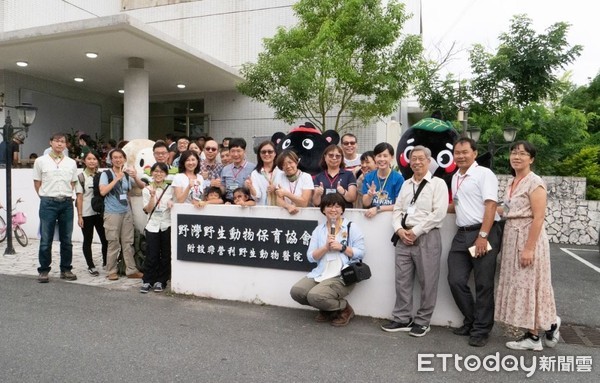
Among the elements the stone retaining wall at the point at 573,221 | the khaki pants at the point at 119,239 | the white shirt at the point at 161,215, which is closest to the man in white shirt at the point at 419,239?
the white shirt at the point at 161,215

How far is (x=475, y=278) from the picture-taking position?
13.8 feet

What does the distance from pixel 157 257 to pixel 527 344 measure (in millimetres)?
4351

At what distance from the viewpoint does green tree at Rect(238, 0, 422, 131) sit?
1058 centimetres

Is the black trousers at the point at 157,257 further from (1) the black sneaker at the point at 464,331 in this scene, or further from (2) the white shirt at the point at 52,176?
(1) the black sneaker at the point at 464,331

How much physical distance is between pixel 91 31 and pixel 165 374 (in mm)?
8379

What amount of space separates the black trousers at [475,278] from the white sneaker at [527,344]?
239mm

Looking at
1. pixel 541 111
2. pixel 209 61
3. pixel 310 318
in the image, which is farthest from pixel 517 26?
pixel 310 318

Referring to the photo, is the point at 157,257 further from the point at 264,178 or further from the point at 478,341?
the point at 478,341

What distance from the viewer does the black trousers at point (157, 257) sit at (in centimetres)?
577

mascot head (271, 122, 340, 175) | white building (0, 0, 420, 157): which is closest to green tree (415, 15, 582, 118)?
white building (0, 0, 420, 157)

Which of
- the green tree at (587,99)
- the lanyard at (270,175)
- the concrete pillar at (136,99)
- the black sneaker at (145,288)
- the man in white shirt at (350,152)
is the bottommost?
the black sneaker at (145,288)

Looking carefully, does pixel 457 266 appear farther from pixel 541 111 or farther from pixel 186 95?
pixel 186 95

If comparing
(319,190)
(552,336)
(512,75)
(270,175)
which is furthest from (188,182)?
(512,75)

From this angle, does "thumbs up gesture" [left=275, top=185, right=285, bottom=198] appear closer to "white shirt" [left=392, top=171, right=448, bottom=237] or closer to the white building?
"white shirt" [left=392, top=171, right=448, bottom=237]
